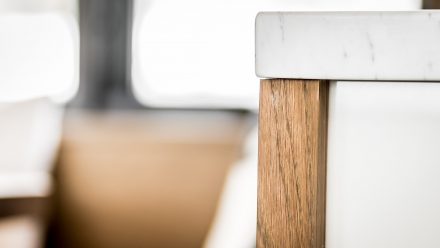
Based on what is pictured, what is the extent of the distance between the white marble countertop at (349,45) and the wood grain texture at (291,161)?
0.07 ft

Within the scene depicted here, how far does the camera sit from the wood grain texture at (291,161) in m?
0.62

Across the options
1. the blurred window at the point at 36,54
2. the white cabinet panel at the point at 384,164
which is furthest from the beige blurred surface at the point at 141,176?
the white cabinet panel at the point at 384,164

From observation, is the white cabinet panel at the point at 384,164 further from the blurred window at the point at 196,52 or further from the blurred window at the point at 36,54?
the blurred window at the point at 36,54

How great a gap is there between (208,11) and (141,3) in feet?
0.84

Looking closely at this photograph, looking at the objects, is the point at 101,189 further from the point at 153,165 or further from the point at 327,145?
the point at 327,145

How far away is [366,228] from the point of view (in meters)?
0.66

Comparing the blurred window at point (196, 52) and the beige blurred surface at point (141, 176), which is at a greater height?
the blurred window at point (196, 52)

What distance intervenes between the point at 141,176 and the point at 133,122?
211 millimetres

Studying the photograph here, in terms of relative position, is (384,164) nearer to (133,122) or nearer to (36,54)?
(133,122)

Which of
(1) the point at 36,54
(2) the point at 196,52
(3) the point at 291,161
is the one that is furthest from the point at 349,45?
(1) the point at 36,54

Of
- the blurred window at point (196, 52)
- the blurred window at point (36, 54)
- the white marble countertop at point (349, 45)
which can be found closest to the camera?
the white marble countertop at point (349, 45)

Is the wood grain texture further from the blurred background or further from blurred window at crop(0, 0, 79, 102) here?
blurred window at crop(0, 0, 79, 102)

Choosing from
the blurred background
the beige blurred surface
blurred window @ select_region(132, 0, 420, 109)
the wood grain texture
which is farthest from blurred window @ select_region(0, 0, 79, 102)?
the wood grain texture

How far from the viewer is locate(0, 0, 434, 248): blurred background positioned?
2537mm
